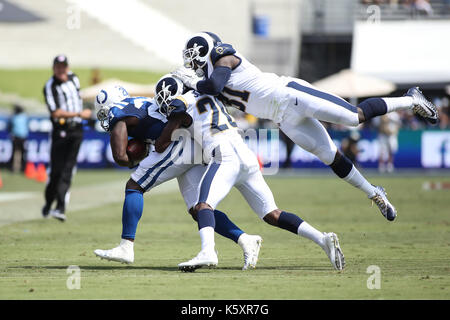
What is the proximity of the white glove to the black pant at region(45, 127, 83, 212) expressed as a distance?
16.4ft

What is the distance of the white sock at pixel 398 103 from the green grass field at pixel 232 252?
4.74 ft

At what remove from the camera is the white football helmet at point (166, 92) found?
7555 mm

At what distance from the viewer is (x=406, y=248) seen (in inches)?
354

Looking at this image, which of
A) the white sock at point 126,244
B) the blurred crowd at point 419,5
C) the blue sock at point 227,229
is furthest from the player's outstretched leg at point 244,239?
the blurred crowd at point 419,5

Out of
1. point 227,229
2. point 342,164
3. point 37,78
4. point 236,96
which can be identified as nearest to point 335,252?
point 227,229

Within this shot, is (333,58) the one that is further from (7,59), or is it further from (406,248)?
(406,248)

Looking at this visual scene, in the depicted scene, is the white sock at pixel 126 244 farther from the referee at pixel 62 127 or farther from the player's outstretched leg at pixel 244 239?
the referee at pixel 62 127

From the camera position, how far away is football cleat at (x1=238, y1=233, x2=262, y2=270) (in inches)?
295

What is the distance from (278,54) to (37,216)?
2252cm

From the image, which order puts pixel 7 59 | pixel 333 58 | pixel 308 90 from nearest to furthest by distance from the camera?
pixel 308 90, pixel 333 58, pixel 7 59

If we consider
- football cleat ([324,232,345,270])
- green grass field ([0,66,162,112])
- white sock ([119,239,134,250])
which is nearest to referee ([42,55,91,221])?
white sock ([119,239,134,250])

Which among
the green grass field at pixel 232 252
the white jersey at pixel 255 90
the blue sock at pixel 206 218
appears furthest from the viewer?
the white jersey at pixel 255 90

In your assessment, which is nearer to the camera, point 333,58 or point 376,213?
point 376,213

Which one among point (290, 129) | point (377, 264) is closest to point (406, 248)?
point (377, 264)
